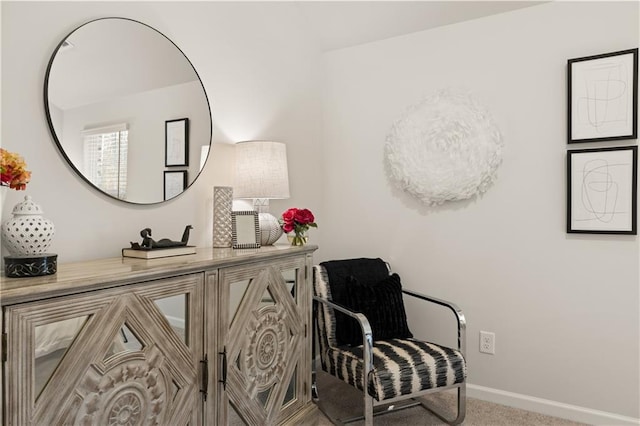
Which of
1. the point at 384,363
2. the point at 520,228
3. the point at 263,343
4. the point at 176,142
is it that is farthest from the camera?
the point at 520,228

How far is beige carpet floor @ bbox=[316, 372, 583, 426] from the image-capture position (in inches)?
92.4

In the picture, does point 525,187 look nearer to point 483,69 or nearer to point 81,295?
point 483,69

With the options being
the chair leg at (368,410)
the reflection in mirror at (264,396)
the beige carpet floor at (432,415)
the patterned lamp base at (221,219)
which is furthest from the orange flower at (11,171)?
the beige carpet floor at (432,415)

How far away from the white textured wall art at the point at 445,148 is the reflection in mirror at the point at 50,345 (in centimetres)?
214

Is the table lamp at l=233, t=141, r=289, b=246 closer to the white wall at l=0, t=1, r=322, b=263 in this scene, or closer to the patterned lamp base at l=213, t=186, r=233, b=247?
the white wall at l=0, t=1, r=322, b=263

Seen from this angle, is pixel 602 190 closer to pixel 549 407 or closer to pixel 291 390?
pixel 549 407

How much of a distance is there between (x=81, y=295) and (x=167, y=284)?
0.30m

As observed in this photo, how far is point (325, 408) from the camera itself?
2492mm

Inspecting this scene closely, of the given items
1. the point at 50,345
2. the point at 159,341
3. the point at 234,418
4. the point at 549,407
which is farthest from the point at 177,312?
the point at 549,407

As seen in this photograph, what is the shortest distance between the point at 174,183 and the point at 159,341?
796 millimetres

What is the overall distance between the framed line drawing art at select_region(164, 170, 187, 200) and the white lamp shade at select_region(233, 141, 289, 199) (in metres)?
0.35

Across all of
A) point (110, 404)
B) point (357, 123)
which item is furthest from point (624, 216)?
point (110, 404)

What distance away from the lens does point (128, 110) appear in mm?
1763

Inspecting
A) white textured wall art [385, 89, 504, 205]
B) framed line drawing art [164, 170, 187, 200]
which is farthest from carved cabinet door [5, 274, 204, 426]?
white textured wall art [385, 89, 504, 205]
